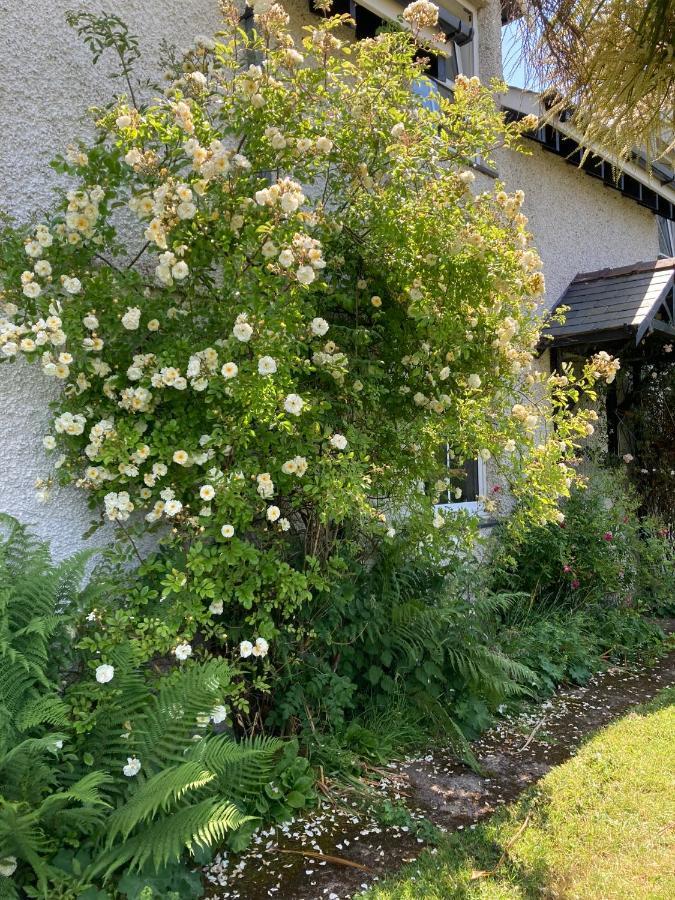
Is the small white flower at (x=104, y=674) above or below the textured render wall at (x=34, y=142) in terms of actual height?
below

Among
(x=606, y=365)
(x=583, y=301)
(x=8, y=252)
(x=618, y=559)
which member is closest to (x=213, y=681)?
(x=8, y=252)

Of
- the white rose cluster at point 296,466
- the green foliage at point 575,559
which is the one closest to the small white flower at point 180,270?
the white rose cluster at point 296,466

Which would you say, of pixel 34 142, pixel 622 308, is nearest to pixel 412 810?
pixel 34 142

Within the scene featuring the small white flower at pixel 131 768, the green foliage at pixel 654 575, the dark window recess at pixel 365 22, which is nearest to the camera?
the small white flower at pixel 131 768

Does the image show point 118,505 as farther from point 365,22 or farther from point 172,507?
point 365,22

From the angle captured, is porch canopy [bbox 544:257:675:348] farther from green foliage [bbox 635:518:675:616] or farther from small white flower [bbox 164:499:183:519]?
small white flower [bbox 164:499:183:519]

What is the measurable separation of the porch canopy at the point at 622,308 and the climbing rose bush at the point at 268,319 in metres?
3.11

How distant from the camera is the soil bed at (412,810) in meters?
2.64

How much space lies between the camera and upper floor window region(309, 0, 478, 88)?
462cm

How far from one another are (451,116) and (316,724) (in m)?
3.11

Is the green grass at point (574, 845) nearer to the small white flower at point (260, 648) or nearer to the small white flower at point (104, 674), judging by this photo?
the small white flower at point (260, 648)

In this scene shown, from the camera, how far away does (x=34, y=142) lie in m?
3.23

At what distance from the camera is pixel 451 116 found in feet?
11.3

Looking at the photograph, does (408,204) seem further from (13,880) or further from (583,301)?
(583,301)
